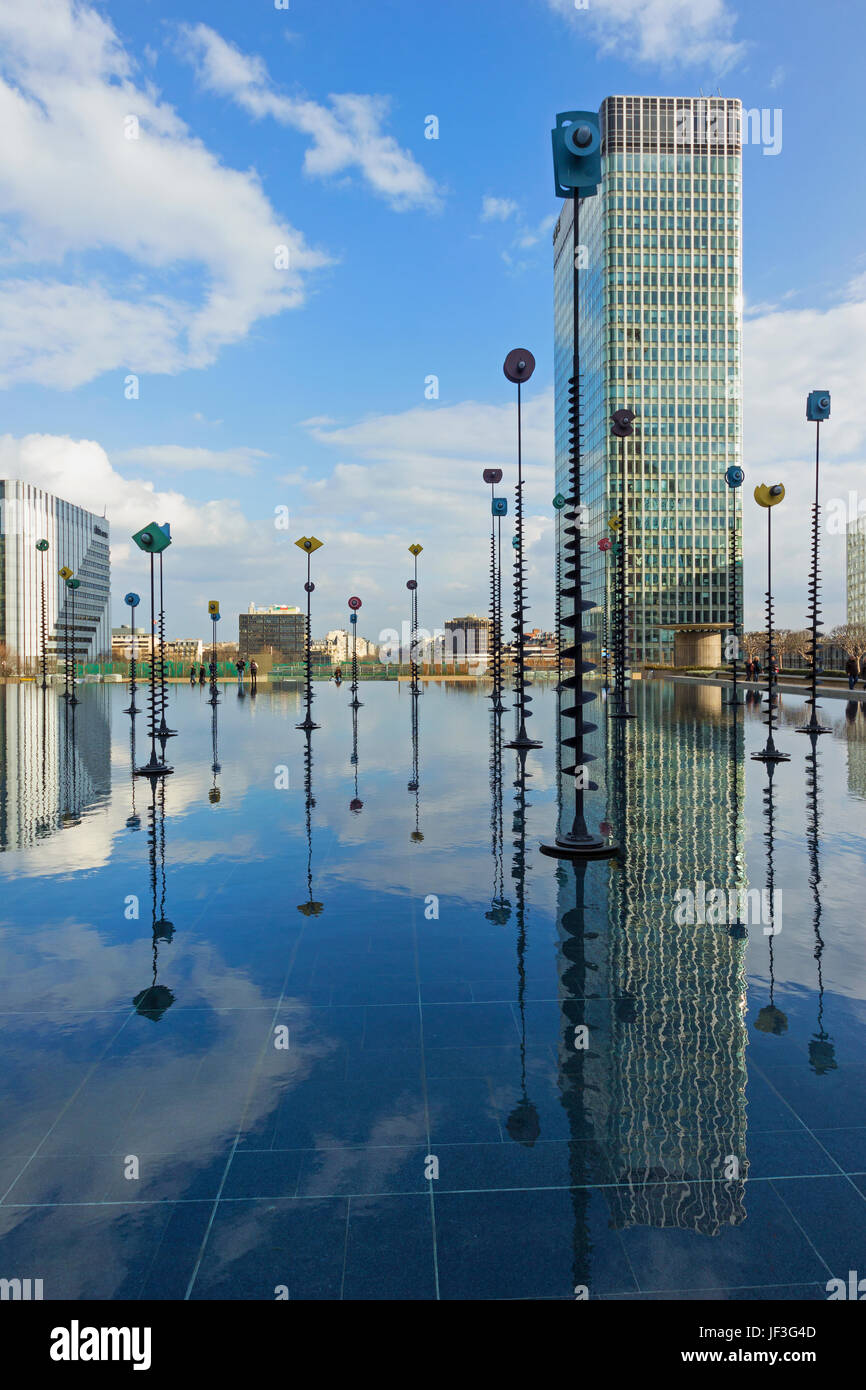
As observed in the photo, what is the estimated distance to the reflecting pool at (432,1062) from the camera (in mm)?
3672

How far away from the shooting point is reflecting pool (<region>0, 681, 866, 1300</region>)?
3672 millimetres

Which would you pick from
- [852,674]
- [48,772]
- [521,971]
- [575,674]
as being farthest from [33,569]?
[521,971]

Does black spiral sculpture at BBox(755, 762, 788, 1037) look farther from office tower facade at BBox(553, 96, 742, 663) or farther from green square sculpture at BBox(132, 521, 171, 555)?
office tower facade at BBox(553, 96, 742, 663)

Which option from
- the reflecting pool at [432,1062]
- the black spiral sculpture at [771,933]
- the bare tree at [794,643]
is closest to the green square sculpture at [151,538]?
the reflecting pool at [432,1062]

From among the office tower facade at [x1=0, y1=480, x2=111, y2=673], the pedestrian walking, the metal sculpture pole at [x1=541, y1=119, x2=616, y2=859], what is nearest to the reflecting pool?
the metal sculpture pole at [x1=541, y1=119, x2=616, y2=859]

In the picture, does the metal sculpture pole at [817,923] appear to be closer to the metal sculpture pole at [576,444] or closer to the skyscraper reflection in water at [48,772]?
the metal sculpture pole at [576,444]

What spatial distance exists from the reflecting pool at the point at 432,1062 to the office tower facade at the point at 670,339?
106 m

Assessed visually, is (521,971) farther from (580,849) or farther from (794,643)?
(794,643)

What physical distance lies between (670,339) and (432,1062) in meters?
125

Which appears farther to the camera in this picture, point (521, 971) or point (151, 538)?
point (151, 538)

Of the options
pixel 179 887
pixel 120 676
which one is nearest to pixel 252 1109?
pixel 179 887

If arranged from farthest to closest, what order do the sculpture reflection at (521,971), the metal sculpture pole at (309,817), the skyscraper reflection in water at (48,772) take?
1. the skyscraper reflection in water at (48,772)
2. the metal sculpture pole at (309,817)
3. the sculpture reflection at (521,971)

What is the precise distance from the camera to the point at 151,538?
2009cm
